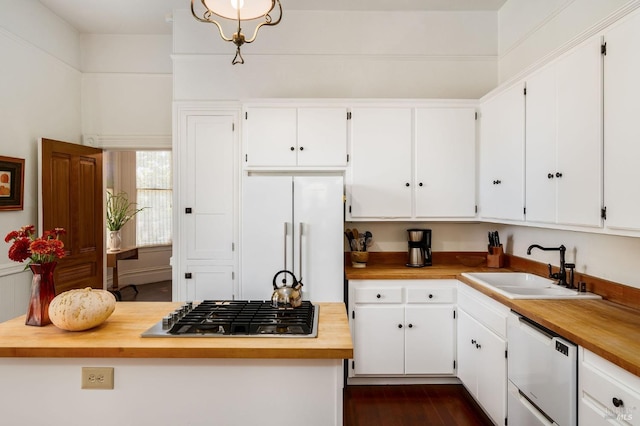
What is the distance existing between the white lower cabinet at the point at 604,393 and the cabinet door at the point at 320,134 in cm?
229

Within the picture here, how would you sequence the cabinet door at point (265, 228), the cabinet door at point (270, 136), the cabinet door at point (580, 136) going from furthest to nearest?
1. the cabinet door at point (270, 136)
2. the cabinet door at point (265, 228)
3. the cabinet door at point (580, 136)

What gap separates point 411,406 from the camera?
112 inches

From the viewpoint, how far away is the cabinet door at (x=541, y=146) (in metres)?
2.29

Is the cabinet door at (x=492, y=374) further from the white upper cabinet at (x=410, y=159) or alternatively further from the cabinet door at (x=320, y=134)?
the cabinet door at (x=320, y=134)

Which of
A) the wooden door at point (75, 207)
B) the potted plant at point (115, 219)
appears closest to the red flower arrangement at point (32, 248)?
the wooden door at point (75, 207)

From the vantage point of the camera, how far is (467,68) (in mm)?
3699

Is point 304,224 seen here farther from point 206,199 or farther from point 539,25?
point 539,25

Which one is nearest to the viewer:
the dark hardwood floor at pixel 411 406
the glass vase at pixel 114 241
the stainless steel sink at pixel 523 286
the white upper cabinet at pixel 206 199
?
the stainless steel sink at pixel 523 286

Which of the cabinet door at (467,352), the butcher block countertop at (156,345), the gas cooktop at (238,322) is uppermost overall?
the gas cooktop at (238,322)

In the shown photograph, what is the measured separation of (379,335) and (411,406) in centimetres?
56

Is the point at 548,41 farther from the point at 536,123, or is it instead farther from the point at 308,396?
Result: the point at 308,396

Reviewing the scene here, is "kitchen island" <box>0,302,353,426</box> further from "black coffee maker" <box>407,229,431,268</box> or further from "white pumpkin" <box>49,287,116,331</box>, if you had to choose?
"black coffee maker" <box>407,229,431,268</box>

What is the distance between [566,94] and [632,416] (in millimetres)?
1654

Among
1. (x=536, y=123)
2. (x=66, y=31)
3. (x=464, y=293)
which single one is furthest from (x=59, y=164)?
(x=536, y=123)
